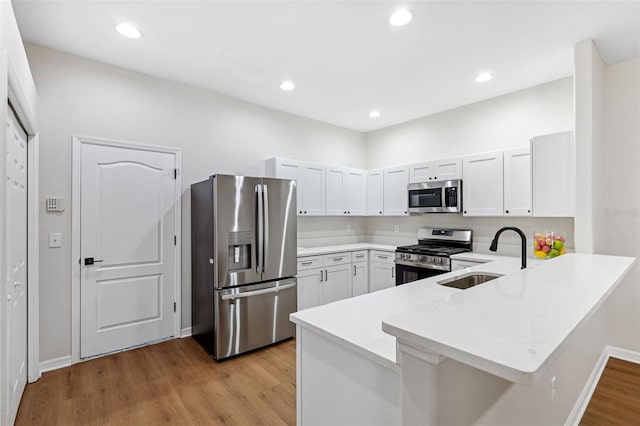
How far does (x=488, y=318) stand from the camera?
95 cm

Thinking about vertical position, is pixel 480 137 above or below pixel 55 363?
above

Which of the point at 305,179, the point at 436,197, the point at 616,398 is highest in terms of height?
the point at 305,179

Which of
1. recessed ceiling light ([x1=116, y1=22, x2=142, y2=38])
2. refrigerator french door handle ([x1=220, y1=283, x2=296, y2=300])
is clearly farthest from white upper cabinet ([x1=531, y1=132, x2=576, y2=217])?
recessed ceiling light ([x1=116, y1=22, x2=142, y2=38])

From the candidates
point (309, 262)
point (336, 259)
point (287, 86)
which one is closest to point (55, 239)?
point (309, 262)

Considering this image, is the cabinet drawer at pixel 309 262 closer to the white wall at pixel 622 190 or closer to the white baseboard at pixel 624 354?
the white wall at pixel 622 190

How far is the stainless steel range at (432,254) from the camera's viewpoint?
376 cm

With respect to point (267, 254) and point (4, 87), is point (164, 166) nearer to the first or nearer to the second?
point (267, 254)

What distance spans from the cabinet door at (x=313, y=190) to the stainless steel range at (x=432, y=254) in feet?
Answer: 4.08

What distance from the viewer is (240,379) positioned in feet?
8.66

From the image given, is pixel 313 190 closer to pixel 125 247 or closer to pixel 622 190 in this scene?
pixel 125 247

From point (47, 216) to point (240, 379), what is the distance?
220 centimetres

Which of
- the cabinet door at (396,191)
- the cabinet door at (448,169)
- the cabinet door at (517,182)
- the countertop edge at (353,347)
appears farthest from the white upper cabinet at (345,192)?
the countertop edge at (353,347)

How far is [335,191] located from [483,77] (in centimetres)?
232

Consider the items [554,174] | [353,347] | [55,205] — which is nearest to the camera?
[353,347]
